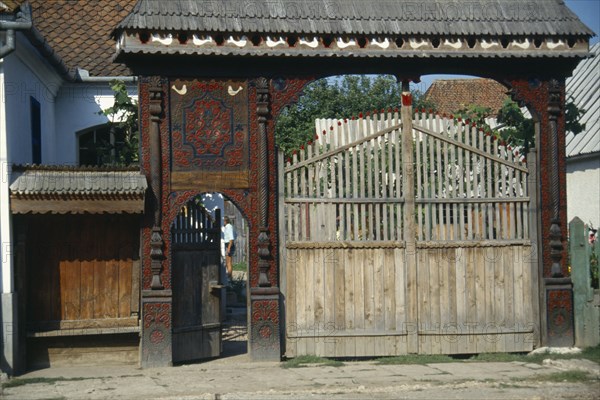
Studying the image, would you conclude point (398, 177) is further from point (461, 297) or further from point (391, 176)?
point (461, 297)

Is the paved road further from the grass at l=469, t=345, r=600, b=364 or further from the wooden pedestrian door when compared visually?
the wooden pedestrian door

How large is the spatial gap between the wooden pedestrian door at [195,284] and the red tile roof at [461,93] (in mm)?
33666

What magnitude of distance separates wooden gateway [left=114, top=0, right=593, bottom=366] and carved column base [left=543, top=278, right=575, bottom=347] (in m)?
0.02

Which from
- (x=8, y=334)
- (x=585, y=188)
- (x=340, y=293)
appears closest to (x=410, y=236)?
(x=340, y=293)

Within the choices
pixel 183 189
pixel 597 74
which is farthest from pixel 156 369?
pixel 597 74

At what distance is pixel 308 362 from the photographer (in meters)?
12.3

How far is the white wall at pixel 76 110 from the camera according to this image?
56.4 ft

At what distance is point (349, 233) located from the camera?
41.2 feet

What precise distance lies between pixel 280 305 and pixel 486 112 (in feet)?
21.7

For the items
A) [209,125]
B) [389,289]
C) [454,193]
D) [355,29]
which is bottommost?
[389,289]

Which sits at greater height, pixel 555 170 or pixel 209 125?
pixel 209 125

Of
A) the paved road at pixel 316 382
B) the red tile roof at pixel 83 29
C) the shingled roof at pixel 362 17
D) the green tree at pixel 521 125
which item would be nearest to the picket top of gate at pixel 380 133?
the shingled roof at pixel 362 17

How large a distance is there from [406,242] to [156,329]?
11.4 ft

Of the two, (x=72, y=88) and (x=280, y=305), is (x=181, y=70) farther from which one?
(x=72, y=88)
